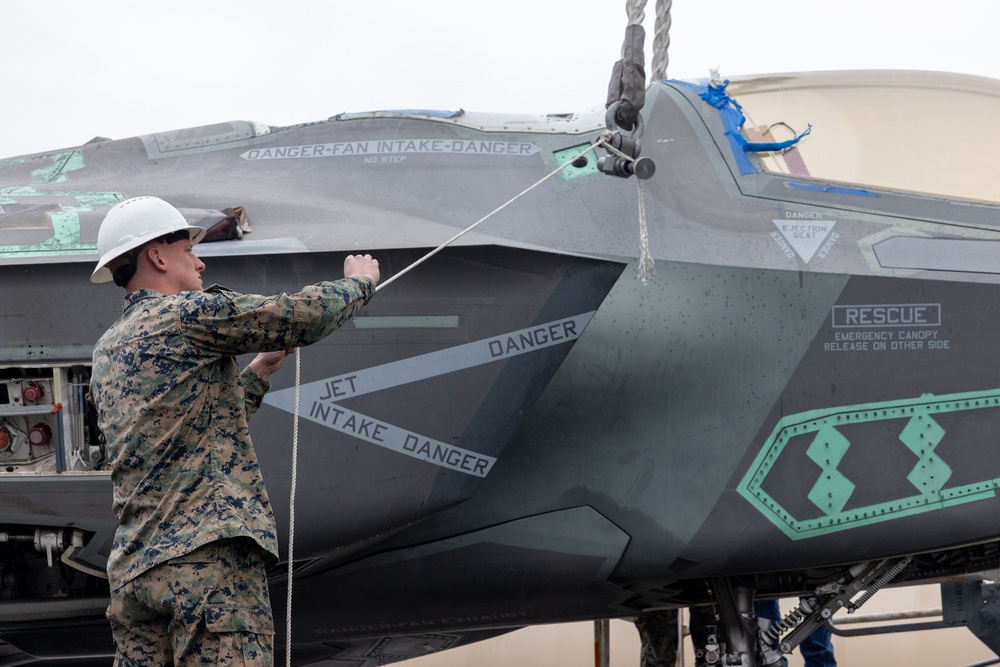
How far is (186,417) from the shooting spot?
3002 millimetres

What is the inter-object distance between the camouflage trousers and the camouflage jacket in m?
0.05

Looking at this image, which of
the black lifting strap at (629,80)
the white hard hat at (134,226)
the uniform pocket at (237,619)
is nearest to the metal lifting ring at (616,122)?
the black lifting strap at (629,80)

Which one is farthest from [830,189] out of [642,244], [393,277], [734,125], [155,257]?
[155,257]

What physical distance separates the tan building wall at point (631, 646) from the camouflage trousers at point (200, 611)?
18.7 ft

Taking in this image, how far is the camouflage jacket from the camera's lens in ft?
9.69

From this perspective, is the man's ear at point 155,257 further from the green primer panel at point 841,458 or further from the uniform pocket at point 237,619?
the green primer panel at point 841,458

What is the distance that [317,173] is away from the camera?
4.87 metres

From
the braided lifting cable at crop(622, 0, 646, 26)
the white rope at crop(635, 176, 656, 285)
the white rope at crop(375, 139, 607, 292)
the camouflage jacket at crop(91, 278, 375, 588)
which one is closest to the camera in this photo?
the camouflage jacket at crop(91, 278, 375, 588)

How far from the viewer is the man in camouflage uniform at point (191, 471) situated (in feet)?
9.47

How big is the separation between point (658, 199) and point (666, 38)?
93cm

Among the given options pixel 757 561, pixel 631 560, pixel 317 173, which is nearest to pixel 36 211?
pixel 317 173

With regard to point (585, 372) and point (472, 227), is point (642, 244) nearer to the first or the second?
point (585, 372)

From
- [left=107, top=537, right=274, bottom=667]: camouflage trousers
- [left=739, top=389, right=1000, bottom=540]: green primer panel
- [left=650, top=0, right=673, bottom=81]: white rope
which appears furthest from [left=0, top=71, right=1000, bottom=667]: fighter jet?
[left=107, top=537, right=274, bottom=667]: camouflage trousers

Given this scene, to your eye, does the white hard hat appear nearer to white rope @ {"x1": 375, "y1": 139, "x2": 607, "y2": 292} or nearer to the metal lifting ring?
white rope @ {"x1": 375, "y1": 139, "x2": 607, "y2": 292}
